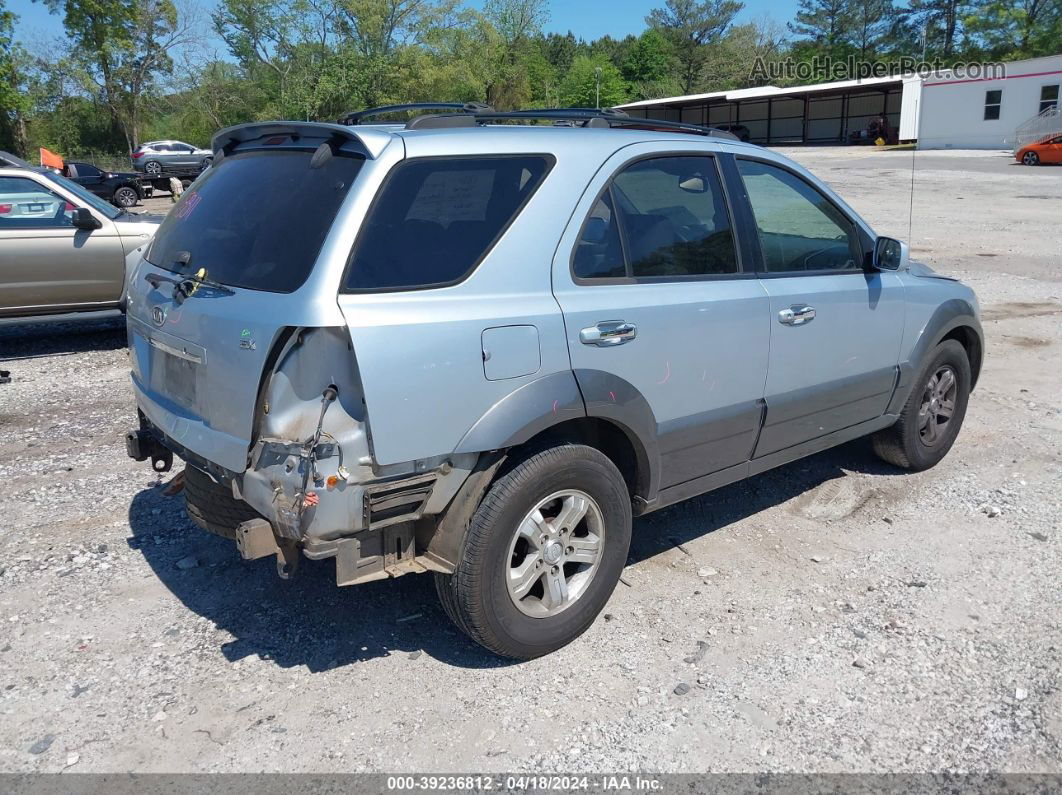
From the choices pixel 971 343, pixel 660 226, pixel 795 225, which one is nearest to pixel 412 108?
pixel 660 226

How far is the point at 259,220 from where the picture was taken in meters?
3.26

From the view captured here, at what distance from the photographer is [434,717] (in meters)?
3.13

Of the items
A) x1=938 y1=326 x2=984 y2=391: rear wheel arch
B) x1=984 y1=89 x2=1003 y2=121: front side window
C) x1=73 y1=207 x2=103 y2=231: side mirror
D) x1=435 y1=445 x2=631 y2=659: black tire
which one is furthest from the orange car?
x1=435 y1=445 x2=631 y2=659: black tire

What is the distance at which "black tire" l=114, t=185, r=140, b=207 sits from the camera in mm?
26094

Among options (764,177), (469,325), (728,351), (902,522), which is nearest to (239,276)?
(469,325)

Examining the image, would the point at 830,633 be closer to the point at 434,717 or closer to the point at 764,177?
the point at 434,717

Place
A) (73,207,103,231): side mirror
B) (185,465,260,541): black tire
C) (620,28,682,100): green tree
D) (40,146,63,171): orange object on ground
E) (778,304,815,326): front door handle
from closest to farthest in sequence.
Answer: (185,465,260,541): black tire → (778,304,815,326): front door handle → (73,207,103,231): side mirror → (40,146,63,171): orange object on ground → (620,28,682,100): green tree

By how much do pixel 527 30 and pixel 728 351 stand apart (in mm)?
84298

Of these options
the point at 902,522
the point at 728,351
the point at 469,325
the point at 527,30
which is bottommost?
the point at 902,522

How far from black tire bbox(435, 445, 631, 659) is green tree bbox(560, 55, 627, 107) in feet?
255

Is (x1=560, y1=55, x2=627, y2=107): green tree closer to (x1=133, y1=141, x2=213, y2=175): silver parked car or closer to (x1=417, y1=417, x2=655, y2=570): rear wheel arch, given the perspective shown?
(x1=133, y1=141, x2=213, y2=175): silver parked car

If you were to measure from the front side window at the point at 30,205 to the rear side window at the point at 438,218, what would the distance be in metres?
6.83

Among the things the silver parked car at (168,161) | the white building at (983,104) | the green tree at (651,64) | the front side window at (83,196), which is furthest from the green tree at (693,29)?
the front side window at (83,196)

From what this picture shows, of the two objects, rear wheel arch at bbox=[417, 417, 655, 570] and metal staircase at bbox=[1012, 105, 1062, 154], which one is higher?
metal staircase at bbox=[1012, 105, 1062, 154]
